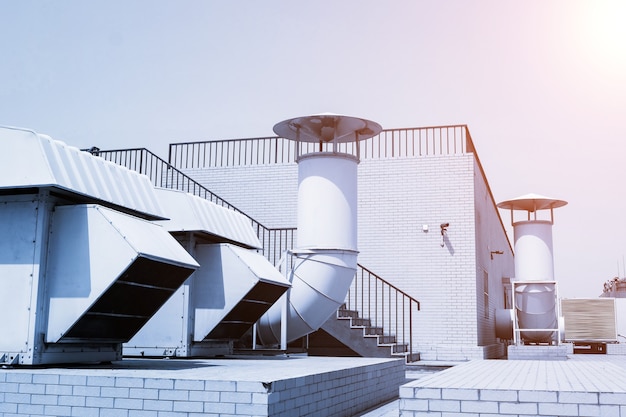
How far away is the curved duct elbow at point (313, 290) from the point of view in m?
9.01

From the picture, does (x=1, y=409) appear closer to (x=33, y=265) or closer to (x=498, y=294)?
(x=33, y=265)

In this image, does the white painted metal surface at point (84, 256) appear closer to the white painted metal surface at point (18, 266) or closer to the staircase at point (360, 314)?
the white painted metal surface at point (18, 266)

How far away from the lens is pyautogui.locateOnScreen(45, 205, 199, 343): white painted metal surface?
18.1ft

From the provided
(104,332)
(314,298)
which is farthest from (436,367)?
(104,332)

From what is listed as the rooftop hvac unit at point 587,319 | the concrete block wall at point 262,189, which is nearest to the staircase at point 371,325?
the concrete block wall at point 262,189

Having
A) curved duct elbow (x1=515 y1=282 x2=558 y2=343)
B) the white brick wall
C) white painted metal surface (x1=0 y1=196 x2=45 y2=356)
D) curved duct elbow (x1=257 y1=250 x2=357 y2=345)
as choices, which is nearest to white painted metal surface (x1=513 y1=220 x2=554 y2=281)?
curved duct elbow (x1=515 y1=282 x2=558 y2=343)

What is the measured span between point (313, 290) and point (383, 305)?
529cm

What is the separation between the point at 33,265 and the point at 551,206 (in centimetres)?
1318

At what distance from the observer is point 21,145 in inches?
213

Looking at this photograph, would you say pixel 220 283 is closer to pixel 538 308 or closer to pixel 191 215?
pixel 191 215

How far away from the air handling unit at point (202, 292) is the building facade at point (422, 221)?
6.61m

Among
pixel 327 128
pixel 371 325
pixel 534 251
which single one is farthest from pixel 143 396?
pixel 534 251

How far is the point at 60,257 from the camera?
5695 mm

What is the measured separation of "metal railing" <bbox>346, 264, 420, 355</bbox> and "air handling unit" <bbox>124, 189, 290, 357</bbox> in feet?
20.3
